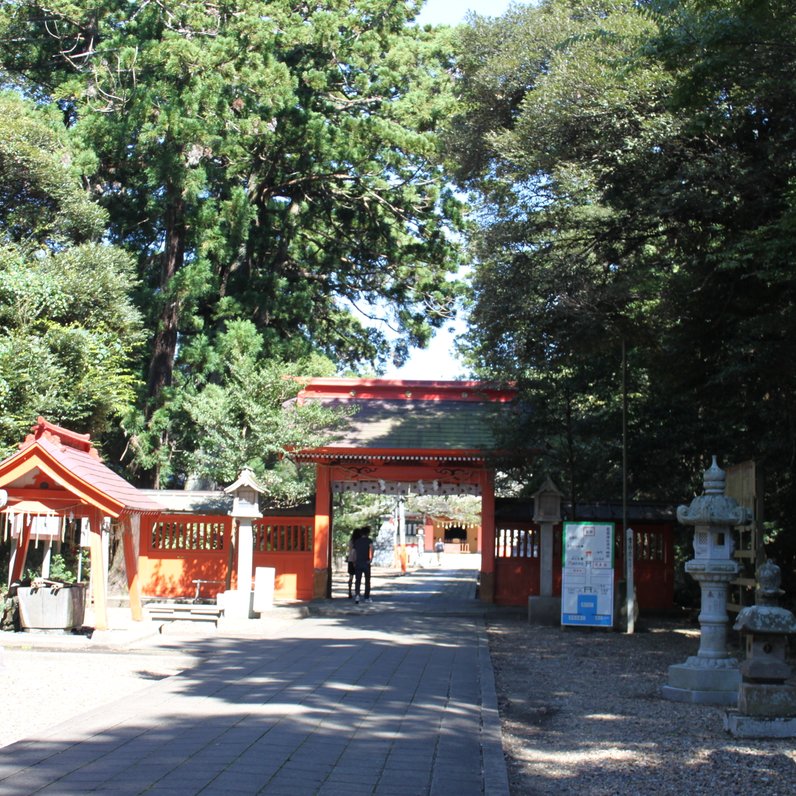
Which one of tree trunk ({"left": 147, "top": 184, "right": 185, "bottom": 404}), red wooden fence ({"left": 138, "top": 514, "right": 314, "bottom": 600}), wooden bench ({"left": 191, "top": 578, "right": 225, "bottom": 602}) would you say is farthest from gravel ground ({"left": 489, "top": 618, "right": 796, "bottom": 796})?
tree trunk ({"left": 147, "top": 184, "right": 185, "bottom": 404})

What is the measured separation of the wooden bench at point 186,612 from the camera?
16.7 meters

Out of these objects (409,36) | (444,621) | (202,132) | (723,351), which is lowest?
(444,621)

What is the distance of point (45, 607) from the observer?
13617mm

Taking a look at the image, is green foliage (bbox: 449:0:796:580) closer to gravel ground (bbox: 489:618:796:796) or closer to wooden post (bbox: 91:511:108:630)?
gravel ground (bbox: 489:618:796:796)

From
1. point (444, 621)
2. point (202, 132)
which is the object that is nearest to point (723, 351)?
point (444, 621)

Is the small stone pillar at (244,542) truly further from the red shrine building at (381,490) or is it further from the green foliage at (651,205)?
the green foliage at (651,205)

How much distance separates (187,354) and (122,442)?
2771mm

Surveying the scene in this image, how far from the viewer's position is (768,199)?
1160 centimetres

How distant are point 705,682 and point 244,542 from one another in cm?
992

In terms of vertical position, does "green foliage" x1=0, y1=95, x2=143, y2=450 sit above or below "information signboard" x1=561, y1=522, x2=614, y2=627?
above

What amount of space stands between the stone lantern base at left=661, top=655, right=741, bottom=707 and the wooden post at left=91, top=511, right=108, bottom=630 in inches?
305

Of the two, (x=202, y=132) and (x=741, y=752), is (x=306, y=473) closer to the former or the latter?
(x=202, y=132)

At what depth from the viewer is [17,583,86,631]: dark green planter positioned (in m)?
13.6

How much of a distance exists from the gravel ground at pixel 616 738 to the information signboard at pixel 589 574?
10.2ft
